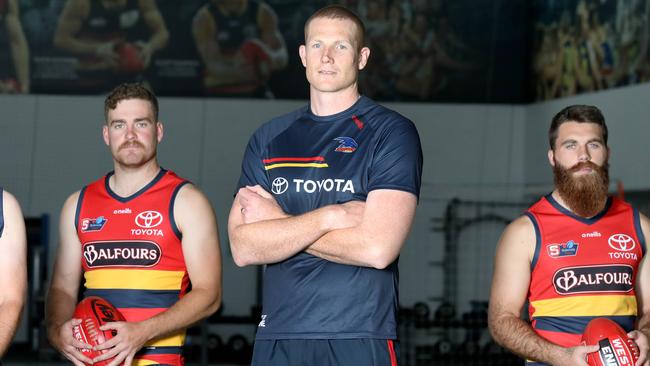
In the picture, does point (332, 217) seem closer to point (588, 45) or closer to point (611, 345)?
point (611, 345)

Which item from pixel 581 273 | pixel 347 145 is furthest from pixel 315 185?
pixel 581 273

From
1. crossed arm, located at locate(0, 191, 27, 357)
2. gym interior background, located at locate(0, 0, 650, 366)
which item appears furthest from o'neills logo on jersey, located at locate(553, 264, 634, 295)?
gym interior background, located at locate(0, 0, 650, 366)

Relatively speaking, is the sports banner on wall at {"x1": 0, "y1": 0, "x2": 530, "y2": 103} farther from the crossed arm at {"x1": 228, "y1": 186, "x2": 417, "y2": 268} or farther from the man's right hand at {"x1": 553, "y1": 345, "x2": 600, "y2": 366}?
the crossed arm at {"x1": 228, "y1": 186, "x2": 417, "y2": 268}

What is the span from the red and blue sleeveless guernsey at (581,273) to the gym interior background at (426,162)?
359 inches

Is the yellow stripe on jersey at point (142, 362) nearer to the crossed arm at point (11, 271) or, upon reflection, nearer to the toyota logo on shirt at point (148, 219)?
the toyota logo on shirt at point (148, 219)

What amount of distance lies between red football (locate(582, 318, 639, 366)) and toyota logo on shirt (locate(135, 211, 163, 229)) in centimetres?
175

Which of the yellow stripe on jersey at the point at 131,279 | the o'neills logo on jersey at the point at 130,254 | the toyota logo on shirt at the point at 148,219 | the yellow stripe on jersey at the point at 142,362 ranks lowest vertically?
the yellow stripe on jersey at the point at 142,362

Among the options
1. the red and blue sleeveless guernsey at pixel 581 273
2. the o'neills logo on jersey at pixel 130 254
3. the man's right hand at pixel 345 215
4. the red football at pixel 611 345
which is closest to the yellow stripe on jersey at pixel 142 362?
the o'neills logo on jersey at pixel 130 254

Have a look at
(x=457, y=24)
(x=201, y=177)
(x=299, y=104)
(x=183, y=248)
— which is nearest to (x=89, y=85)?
(x=201, y=177)

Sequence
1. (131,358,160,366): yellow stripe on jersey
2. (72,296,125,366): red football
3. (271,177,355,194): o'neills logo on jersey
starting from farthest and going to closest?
(131,358,160,366): yellow stripe on jersey
(72,296,125,366): red football
(271,177,355,194): o'neills logo on jersey

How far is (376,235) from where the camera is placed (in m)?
3.44

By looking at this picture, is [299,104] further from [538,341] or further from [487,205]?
[538,341]

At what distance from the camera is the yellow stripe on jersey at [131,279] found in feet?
13.9

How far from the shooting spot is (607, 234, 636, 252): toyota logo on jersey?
414 centimetres
